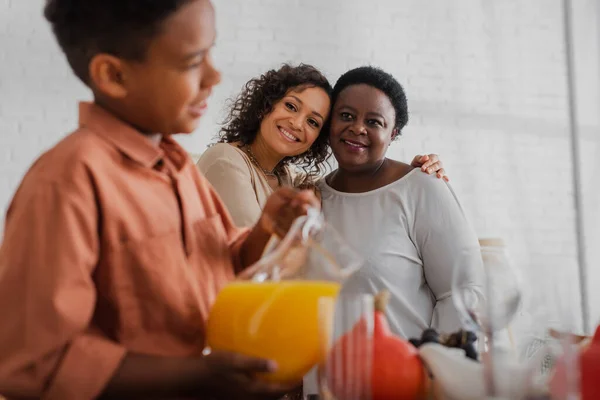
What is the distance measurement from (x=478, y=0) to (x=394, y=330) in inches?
104

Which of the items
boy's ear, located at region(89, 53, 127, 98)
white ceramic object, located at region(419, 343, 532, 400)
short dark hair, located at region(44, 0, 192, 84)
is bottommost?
white ceramic object, located at region(419, 343, 532, 400)

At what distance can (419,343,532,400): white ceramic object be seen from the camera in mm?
671

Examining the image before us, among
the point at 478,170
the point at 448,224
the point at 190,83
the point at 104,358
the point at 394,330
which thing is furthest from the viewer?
the point at 478,170

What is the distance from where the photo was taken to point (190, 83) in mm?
800

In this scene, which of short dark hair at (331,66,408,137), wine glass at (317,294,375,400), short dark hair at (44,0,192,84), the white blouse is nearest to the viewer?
wine glass at (317,294,375,400)

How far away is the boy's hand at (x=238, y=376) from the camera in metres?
0.68

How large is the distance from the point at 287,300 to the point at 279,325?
3cm

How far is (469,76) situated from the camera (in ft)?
12.6

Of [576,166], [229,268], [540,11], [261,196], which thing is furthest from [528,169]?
[229,268]

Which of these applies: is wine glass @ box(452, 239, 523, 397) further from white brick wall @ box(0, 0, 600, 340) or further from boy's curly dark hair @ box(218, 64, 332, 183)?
white brick wall @ box(0, 0, 600, 340)

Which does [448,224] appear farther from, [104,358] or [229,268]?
[104,358]

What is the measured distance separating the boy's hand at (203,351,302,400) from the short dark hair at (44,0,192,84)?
0.34 meters

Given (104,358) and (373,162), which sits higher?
(373,162)

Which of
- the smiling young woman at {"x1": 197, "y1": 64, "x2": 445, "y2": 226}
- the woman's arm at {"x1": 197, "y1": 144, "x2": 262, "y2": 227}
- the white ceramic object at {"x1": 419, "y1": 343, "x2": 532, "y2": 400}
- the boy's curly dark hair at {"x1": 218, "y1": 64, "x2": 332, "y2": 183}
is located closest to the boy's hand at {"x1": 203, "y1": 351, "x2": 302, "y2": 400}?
the white ceramic object at {"x1": 419, "y1": 343, "x2": 532, "y2": 400}
